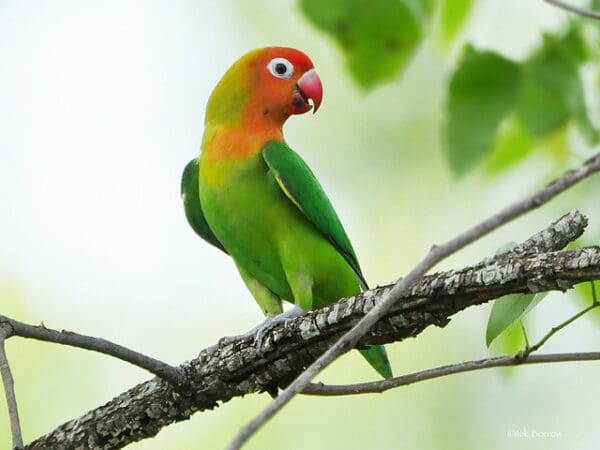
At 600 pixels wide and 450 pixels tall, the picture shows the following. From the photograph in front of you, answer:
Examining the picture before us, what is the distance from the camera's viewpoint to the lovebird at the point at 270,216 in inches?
173

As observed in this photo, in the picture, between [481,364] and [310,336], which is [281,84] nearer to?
[310,336]

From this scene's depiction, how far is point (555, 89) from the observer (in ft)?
11.0

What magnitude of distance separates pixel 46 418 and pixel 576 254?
6.52m

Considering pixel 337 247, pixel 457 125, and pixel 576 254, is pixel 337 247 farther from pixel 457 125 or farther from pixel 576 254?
pixel 576 254

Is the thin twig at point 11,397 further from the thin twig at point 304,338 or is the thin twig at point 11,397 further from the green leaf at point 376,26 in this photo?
the green leaf at point 376,26

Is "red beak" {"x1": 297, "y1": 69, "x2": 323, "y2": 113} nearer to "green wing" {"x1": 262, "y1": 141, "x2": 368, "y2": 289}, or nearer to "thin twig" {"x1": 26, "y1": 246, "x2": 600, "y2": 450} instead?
"green wing" {"x1": 262, "y1": 141, "x2": 368, "y2": 289}

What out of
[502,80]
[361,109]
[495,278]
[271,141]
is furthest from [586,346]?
[361,109]

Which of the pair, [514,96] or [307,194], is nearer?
[514,96]

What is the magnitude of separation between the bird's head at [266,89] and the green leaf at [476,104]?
1.76 meters

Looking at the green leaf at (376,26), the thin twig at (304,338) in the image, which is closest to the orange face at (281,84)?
the green leaf at (376,26)

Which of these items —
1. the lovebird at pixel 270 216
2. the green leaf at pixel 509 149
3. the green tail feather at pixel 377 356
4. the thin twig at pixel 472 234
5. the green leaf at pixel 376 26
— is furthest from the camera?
the lovebird at pixel 270 216

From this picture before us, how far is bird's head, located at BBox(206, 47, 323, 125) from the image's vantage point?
16.2ft

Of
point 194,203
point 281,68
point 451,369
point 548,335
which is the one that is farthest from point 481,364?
point 281,68

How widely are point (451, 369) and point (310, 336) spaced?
622mm
